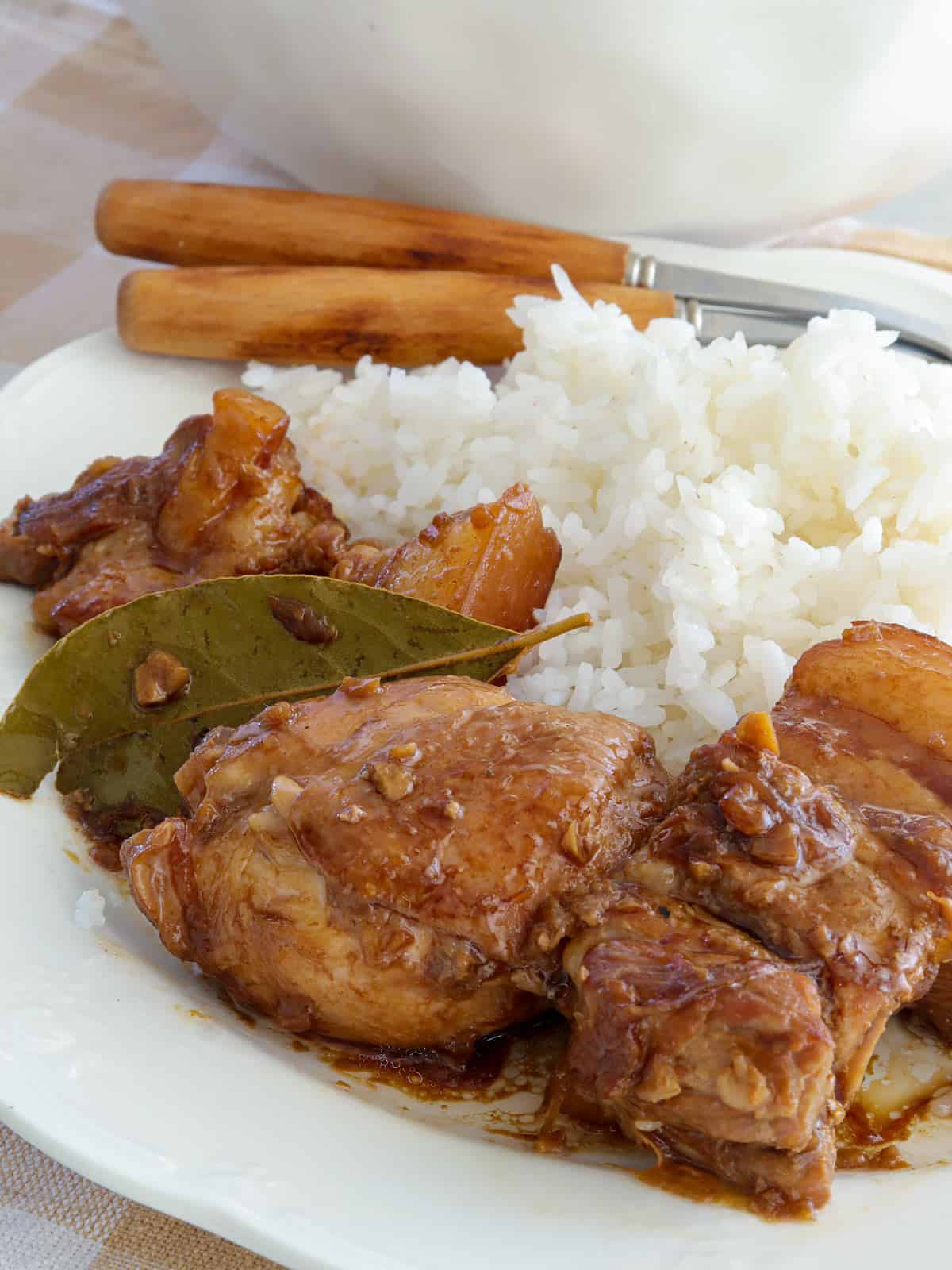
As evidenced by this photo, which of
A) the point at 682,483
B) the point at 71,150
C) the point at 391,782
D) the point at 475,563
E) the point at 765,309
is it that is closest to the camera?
the point at 391,782

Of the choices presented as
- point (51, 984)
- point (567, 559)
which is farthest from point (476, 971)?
point (567, 559)

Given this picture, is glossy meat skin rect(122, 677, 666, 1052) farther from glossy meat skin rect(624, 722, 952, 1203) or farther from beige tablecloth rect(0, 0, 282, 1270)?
beige tablecloth rect(0, 0, 282, 1270)

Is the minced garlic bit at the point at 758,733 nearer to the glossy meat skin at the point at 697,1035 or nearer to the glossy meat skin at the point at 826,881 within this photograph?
the glossy meat skin at the point at 826,881

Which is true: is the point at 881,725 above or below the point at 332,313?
below

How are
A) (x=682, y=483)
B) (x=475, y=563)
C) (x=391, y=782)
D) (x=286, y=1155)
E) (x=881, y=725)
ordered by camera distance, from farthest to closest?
(x=682, y=483), (x=475, y=563), (x=881, y=725), (x=391, y=782), (x=286, y=1155)

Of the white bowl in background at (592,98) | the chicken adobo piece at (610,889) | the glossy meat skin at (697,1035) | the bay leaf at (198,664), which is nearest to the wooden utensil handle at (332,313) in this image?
the white bowl in background at (592,98)

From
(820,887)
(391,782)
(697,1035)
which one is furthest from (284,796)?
(820,887)

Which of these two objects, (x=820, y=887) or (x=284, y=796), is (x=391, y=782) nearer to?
(x=284, y=796)

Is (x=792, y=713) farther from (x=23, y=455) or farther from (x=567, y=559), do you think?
(x=23, y=455)
